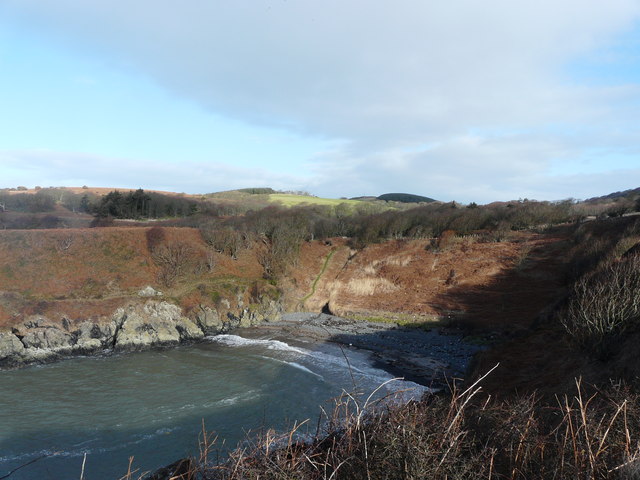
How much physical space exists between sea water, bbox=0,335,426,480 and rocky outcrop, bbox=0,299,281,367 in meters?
1.48

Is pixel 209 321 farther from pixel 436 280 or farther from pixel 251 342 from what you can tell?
pixel 436 280

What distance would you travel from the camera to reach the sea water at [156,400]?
11.9 m

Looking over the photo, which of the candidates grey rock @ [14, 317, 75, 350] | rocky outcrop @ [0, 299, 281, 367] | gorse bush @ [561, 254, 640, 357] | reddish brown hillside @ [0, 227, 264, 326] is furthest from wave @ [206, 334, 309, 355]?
gorse bush @ [561, 254, 640, 357]

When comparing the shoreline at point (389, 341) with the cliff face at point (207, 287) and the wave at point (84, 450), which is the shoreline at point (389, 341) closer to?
the cliff face at point (207, 287)

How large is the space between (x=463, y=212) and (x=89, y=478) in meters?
40.2

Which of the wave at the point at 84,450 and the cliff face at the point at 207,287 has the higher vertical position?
the cliff face at the point at 207,287

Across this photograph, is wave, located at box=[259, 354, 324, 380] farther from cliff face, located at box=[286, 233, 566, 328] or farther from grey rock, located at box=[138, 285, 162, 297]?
grey rock, located at box=[138, 285, 162, 297]

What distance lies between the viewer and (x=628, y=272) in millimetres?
11961

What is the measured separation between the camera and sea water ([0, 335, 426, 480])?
11.9 metres

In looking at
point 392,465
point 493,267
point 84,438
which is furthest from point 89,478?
point 493,267

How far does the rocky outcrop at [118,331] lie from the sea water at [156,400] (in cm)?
148

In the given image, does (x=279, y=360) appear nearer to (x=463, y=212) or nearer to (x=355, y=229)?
(x=355, y=229)

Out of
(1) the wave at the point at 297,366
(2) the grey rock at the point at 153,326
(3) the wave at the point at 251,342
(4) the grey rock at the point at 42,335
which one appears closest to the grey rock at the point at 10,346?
(4) the grey rock at the point at 42,335

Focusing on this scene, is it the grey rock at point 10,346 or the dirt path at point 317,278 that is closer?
the grey rock at point 10,346
